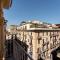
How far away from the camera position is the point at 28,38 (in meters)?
22.2

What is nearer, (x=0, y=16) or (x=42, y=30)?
(x=0, y=16)

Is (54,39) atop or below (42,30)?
below

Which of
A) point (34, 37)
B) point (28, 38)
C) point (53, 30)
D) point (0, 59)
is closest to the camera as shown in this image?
point (0, 59)

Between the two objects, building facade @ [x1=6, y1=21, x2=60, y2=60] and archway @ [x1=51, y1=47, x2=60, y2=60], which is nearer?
building facade @ [x1=6, y1=21, x2=60, y2=60]

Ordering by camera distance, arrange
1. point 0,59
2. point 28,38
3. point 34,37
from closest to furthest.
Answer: point 0,59 → point 34,37 → point 28,38

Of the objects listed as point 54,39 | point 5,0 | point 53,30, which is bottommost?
point 54,39

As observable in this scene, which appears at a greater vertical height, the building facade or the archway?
the building facade

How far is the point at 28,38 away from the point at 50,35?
3677 millimetres

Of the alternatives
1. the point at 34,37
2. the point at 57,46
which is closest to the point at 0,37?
the point at 34,37

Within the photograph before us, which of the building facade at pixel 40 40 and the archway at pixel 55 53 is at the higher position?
the building facade at pixel 40 40

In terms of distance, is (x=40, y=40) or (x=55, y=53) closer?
(x=40, y=40)

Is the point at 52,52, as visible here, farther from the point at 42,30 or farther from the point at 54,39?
the point at 42,30

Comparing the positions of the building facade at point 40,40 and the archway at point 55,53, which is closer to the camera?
the building facade at point 40,40

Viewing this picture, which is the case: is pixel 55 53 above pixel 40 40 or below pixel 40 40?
below
